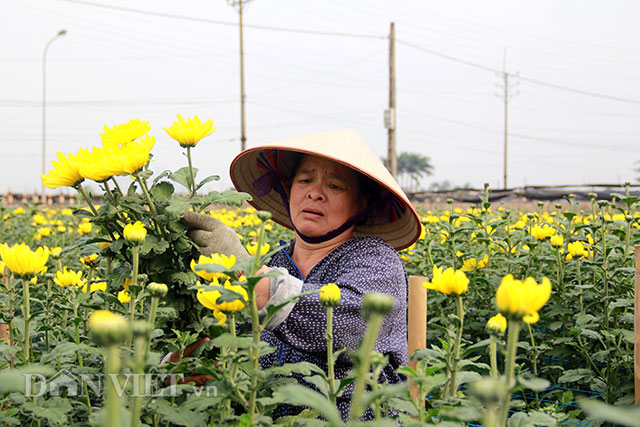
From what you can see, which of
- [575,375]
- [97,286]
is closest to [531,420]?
[97,286]

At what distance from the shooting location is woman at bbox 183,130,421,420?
1473 millimetres

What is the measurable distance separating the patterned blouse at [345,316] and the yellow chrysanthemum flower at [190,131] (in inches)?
19.3

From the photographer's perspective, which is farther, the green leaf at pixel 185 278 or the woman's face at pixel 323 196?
the woman's face at pixel 323 196

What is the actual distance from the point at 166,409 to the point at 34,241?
15.5 ft

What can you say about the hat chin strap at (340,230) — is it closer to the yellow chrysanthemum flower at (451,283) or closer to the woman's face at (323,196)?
the woman's face at (323,196)

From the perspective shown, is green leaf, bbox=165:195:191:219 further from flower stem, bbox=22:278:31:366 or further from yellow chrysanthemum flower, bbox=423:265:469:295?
yellow chrysanthemum flower, bbox=423:265:469:295

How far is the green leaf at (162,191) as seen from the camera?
1.52m

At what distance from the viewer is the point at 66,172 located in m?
1.42

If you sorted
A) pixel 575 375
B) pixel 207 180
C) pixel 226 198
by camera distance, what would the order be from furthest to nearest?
pixel 575 375, pixel 207 180, pixel 226 198

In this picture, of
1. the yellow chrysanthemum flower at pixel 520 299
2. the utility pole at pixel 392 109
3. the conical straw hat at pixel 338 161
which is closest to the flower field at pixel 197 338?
the yellow chrysanthemum flower at pixel 520 299

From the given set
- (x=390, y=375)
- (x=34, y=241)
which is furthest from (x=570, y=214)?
(x=34, y=241)

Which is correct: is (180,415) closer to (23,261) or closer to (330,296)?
(330,296)

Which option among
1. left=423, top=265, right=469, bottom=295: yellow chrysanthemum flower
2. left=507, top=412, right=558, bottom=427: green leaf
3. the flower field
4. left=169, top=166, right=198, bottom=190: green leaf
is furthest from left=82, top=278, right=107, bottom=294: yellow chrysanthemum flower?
left=507, top=412, right=558, bottom=427: green leaf

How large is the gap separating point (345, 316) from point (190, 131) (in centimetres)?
63
